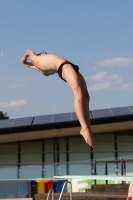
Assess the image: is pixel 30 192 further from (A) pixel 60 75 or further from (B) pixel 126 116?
(A) pixel 60 75

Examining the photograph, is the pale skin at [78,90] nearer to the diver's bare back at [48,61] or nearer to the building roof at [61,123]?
the diver's bare back at [48,61]

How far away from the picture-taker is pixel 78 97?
4.27 m

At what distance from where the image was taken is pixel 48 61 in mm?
4605

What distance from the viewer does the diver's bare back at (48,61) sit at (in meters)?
4.48

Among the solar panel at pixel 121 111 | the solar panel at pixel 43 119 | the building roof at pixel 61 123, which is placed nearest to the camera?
the building roof at pixel 61 123

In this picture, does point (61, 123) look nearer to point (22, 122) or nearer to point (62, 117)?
point (62, 117)

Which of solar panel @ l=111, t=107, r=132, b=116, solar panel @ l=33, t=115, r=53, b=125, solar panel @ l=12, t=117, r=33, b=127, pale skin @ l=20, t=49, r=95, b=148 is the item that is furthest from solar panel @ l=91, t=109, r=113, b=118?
pale skin @ l=20, t=49, r=95, b=148

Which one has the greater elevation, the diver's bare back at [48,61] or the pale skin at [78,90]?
the diver's bare back at [48,61]

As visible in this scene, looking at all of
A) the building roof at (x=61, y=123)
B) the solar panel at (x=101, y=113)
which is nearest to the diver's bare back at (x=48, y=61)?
the building roof at (x=61, y=123)

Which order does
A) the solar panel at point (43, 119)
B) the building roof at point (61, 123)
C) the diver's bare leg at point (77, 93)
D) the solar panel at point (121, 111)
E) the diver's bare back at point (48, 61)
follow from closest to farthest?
1. the diver's bare leg at point (77, 93)
2. the diver's bare back at point (48, 61)
3. the building roof at point (61, 123)
4. the solar panel at point (121, 111)
5. the solar panel at point (43, 119)

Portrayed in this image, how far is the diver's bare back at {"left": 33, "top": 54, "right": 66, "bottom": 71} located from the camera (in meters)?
4.48

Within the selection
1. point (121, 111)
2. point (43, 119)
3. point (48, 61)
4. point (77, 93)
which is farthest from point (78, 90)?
point (43, 119)

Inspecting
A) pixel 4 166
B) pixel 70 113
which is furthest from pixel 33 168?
pixel 70 113

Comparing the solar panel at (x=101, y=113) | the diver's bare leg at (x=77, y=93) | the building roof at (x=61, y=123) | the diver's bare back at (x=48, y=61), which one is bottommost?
the diver's bare leg at (x=77, y=93)
